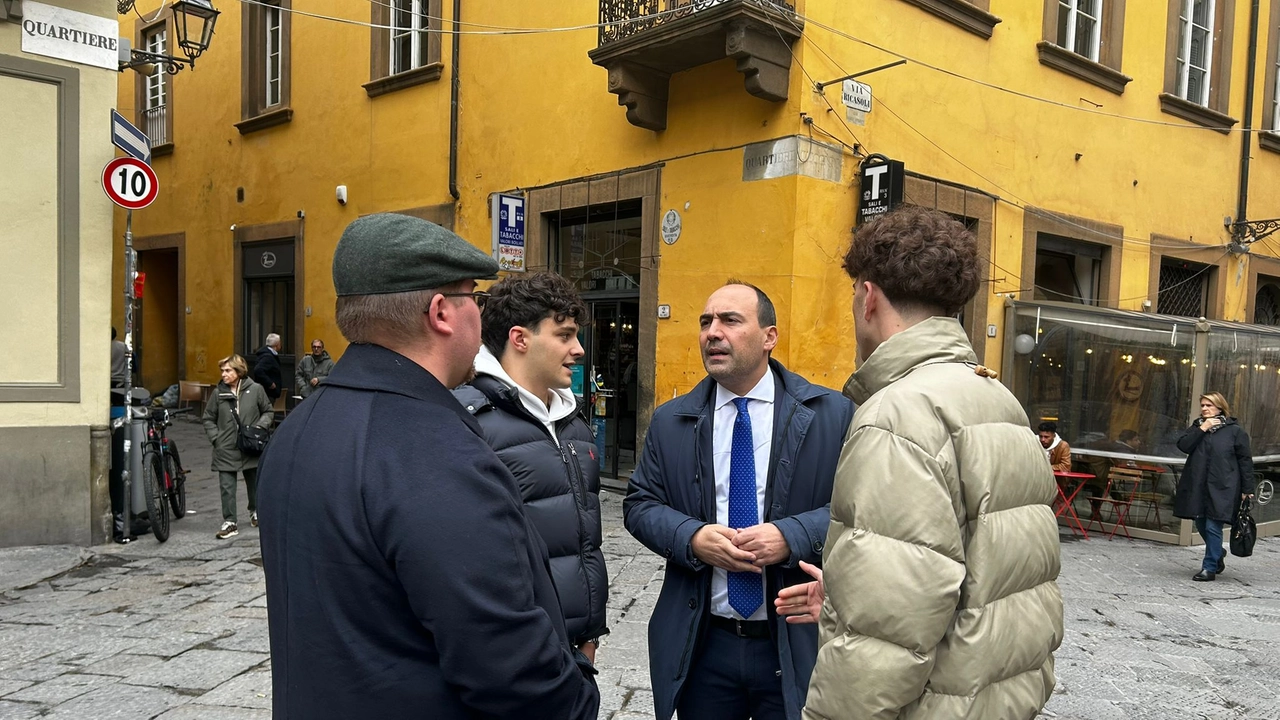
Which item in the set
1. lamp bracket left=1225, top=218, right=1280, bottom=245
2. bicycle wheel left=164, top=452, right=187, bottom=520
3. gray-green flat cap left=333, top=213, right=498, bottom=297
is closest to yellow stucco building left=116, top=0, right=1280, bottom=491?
lamp bracket left=1225, top=218, right=1280, bottom=245

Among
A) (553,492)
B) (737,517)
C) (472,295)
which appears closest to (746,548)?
(737,517)

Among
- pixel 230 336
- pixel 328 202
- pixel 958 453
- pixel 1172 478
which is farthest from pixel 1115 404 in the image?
pixel 230 336

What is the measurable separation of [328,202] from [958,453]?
1317cm

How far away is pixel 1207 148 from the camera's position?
495 inches

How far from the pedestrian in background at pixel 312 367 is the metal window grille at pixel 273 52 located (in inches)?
179

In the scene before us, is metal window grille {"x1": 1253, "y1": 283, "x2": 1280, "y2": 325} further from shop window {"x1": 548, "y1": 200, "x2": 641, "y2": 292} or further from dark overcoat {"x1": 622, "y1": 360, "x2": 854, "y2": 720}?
dark overcoat {"x1": 622, "y1": 360, "x2": 854, "y2": 720}

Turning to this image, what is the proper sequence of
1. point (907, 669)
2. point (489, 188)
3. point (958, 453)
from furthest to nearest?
point (489, 188) < point (958, 453) < point (907, 669)

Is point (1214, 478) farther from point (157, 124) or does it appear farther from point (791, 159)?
point (157, 124)

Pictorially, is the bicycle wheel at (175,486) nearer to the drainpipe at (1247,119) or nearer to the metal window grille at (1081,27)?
the metal window grille at (1081,27)

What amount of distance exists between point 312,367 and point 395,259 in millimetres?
12064

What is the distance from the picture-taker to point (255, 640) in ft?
15.3

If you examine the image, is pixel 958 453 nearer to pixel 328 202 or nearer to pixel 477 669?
pixel 477 669

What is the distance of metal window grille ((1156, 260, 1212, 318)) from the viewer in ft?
41.0

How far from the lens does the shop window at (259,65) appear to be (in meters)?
14.4
